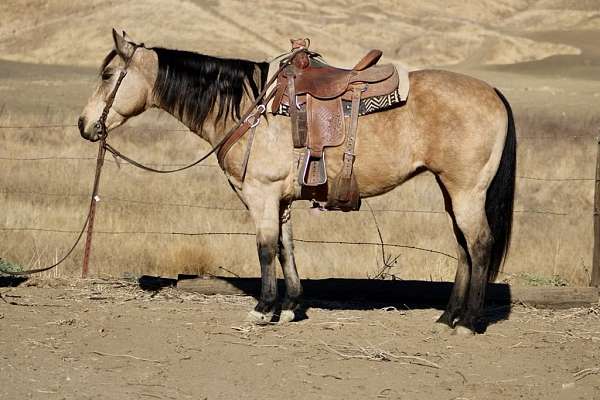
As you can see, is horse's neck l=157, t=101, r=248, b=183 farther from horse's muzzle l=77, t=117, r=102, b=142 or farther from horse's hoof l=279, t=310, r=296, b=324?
horse's hoof l=279, t=310, r=296, b=324

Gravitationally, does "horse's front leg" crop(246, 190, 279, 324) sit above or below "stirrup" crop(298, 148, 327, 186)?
below

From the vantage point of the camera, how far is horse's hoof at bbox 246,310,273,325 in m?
7.41

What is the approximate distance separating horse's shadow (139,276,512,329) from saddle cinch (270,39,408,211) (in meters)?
1.35

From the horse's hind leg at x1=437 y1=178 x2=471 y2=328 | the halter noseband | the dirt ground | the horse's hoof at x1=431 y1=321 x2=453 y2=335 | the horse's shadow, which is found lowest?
the dirt ground

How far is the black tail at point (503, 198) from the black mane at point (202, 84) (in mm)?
1872

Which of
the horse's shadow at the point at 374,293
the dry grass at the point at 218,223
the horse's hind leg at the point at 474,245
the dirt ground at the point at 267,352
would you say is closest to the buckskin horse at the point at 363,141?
the horse's hind leg at the point at 474,245

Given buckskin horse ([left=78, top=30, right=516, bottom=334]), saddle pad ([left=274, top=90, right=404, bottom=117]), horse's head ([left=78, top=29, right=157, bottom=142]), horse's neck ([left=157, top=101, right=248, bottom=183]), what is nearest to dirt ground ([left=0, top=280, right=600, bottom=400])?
buckskin horse ([left=78, top=30, right=516, bottom=334])

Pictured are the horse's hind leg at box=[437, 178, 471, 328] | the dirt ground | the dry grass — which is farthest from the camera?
the dry grass

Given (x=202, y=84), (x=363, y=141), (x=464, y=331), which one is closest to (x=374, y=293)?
(x=464, y=331)

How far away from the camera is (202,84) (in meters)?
7.41

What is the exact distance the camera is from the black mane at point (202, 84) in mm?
7395

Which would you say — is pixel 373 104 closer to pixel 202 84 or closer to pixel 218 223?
pixel 202 84

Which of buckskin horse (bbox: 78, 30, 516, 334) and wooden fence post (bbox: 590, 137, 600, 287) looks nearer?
buckskin horse (bbox: 78, 30, 516, 334)

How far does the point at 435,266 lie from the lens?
9914mm
